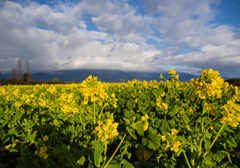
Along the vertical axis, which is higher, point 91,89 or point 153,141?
point 91,89

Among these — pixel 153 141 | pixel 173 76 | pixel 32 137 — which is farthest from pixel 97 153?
pixel 173 76

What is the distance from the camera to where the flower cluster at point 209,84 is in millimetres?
1650

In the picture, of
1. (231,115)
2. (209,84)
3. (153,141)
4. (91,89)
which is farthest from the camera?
(153,141)

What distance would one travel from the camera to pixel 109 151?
296 centimetres

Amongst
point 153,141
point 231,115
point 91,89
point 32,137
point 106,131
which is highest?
point 91,89

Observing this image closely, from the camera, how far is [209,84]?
1650mm

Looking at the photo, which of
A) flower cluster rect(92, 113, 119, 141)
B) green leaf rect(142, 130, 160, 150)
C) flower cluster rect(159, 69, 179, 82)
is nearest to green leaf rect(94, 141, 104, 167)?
flower cluster rect(92, 113, 119, 141)

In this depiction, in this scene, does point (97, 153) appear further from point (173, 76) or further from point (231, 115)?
point (173, 76)

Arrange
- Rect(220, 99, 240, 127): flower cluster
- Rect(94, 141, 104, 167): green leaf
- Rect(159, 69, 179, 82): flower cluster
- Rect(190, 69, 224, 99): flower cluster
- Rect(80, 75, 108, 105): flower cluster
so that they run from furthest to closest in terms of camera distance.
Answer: Rect(159, 69, 179, 82): flower cluster → Rect(80, 75, 108, 105): flower cluster → Rect(190, 69, 224, 99): flower cluster → Rect(220, 99, 240, 127): flower cluster → Rect(94, 141, 104, 167): green leaf

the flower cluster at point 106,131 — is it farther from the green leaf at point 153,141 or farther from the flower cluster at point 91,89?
the green leaf at point 153,141

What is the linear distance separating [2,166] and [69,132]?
1355 mm

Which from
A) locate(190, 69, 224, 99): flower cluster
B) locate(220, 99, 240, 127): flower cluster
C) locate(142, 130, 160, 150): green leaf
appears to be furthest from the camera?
locate(142, 130, 160, 150): green leaf

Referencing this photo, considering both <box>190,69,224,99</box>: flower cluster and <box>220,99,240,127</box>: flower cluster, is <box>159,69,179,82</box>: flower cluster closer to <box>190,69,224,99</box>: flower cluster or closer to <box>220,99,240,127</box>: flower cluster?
<box>190,69,224,99</box>: flower cluster

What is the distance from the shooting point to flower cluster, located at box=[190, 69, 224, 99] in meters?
1.65
